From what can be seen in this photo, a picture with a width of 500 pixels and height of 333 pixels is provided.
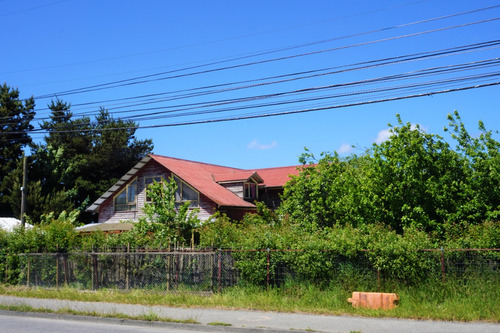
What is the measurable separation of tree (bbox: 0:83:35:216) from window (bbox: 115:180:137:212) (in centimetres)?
1113

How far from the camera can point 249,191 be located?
3797 centimetres

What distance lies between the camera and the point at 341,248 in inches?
Answer: 561

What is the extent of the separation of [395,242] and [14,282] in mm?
15083

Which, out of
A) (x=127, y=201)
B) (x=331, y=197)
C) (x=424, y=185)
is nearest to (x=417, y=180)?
(x=424, y=185)

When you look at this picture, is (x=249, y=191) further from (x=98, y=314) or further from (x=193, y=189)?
(x=98, y=314)

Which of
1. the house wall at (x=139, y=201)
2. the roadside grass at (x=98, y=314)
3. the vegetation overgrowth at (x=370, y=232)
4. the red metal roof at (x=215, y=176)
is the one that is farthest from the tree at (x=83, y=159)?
the roadside grass at (x=98, y=314)

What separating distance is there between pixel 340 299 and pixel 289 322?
244cm

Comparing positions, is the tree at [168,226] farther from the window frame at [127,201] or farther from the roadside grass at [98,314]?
the window frame at [127,201]

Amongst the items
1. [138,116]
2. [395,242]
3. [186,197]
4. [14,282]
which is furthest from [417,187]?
[186,197]

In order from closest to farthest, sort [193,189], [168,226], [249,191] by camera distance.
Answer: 1. [168,226]
2. [193,189]
3. [249,191]

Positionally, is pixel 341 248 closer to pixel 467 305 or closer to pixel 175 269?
pixel 467 305

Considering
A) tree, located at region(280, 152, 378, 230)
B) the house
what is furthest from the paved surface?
the house

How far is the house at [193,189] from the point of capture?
34656 mm

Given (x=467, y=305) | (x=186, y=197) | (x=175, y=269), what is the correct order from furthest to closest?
(x=186, y=197), (x=175, y=269), (x=467, y=305)
